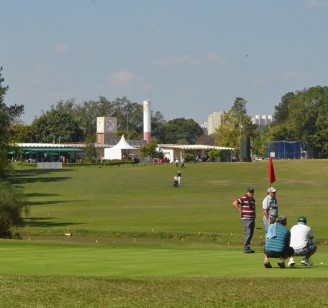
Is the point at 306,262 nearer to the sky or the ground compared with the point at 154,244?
nearer to the sky

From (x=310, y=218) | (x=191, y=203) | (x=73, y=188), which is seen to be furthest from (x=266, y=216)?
(x=73, y=188)

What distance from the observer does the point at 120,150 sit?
182 meters

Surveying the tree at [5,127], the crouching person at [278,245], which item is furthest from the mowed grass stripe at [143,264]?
the tree at [5,127]

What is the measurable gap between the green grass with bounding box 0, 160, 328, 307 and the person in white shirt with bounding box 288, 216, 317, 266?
0.44m

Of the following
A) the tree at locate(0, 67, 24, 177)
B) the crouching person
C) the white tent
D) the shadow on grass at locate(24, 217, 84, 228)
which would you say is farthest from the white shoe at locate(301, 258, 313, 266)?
the white tent

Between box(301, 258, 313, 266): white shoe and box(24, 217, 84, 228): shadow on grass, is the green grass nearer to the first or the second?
box(24, 217, 84, 228): shadow on grass

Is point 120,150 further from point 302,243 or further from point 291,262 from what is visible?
point 291,262

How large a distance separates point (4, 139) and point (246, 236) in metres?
51.8

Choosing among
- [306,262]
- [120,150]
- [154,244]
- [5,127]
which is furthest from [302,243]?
[120,150]

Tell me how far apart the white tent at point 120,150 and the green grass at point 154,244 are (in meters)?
60.6

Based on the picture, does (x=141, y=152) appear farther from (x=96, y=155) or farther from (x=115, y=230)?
(x=115, y=230)

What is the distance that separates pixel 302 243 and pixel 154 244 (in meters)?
12.3

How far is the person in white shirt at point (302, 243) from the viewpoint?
70.3 ft

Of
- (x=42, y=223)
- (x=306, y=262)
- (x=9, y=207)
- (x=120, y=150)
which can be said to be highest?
(x=120, y=150)
